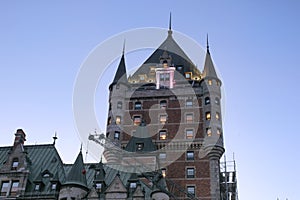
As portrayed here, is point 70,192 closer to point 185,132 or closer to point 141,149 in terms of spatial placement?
point 141,149

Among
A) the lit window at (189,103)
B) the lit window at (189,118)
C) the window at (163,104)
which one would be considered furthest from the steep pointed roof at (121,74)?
the lit window at (189,118)

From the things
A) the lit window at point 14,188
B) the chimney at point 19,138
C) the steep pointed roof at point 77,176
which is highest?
the chimney at point 19,138

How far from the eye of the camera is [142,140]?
64.1 metres

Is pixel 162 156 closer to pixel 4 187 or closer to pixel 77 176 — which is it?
pixel 77 176

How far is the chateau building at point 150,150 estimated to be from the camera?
177 feet

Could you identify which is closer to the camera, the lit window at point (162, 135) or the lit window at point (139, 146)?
the lit window at point (139, 146)

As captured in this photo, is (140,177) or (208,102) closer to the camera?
(140,177)

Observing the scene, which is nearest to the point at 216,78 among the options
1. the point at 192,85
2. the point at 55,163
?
the point at 192,85

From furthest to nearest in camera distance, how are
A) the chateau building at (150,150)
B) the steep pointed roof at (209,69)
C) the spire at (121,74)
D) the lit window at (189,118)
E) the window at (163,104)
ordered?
the spire at (121,74) < the steep pointed roof at (209,69) < the window at (163,104) < the lit window at (189,118) < the chateau building at (150,150)

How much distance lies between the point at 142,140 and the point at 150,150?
2.27 metres

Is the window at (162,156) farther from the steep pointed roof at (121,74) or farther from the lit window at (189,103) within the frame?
the steep pointed roof at (121,74)

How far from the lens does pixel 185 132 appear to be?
68.8m

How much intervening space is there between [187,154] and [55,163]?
18.2 meters

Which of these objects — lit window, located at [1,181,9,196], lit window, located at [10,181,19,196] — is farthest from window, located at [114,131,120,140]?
lit window, located at [1,181,9,196]
